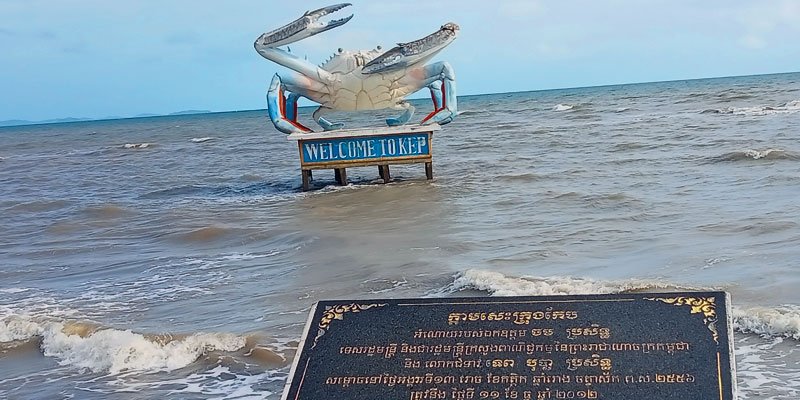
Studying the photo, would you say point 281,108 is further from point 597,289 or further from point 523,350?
point 523,350

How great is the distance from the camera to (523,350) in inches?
150

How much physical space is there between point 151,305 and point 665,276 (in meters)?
4.64

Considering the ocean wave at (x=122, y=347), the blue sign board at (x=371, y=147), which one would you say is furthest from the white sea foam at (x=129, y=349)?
the blue sign board at (x=371, y=147)

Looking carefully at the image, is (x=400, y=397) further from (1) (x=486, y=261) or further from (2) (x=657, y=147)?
(2) (x=657, y=147)

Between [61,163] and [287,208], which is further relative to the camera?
[61,163]

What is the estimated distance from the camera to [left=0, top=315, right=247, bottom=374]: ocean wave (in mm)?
6223

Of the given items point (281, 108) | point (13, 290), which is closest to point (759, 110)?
point (281, 108)

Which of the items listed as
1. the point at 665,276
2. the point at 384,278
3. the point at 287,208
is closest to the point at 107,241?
the point at 287,208

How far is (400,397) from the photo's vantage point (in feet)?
12.1

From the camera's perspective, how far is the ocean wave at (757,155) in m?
16.4

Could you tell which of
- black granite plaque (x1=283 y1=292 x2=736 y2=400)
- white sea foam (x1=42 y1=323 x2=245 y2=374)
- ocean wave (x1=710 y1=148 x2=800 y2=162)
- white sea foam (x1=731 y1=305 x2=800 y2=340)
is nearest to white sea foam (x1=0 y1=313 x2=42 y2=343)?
white sea foam (x1=42 y1=323 x2=245 y2=374)

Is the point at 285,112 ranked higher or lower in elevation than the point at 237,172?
higher

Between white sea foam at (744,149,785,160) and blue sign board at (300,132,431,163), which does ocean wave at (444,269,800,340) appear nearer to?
blue sign board at (300,132,431,163)

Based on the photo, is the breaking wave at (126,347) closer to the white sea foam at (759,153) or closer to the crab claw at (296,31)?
the crab claw at (296,31)
